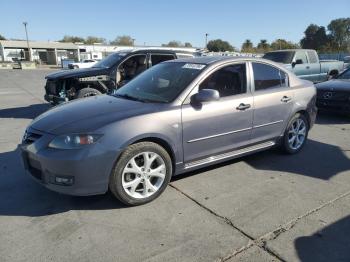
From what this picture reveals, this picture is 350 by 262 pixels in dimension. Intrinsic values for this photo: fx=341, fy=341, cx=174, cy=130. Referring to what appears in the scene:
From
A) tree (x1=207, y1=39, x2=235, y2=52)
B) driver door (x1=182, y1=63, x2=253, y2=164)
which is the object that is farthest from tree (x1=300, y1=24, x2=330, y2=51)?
driver door (x1=182, y1=63, x2=253, y2=164)

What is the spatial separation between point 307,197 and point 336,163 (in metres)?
1.51

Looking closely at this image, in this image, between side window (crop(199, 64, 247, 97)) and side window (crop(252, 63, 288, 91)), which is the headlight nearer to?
side window (crop(199, 64, 247, 97))

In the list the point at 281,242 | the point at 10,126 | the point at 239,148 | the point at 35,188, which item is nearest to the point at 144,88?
the point at 239,148

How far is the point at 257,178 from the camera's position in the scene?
4598 mm

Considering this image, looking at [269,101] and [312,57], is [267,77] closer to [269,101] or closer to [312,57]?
[269,101]

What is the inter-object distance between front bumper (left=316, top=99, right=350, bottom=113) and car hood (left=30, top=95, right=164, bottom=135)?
19.4ft

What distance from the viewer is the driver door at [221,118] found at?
4148 millimetres

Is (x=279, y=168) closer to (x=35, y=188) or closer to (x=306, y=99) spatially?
(x=306, y=99)

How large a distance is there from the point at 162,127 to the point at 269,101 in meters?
1.94

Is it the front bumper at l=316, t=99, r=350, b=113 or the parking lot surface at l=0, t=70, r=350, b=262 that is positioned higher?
the front bumper at l=316, t=99, r=350, b=113

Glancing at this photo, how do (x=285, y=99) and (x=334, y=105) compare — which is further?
(x=334, y=105)

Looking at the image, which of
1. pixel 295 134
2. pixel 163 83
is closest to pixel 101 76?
pixel 163 83

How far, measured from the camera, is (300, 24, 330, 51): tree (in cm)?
8475

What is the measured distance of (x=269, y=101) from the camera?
4.99 m
